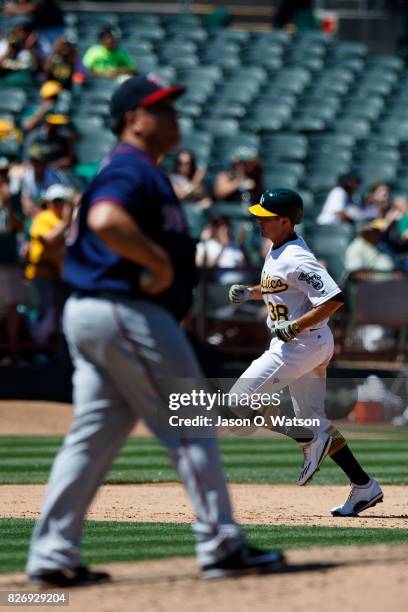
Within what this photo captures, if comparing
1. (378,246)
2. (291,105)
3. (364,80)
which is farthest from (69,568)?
(364,80)

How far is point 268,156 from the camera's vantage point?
1884 centimetres

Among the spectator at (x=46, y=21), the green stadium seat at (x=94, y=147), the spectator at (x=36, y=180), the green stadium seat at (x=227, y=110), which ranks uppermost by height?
the spectator at (x=46, y=21)

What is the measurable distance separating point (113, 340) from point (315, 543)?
216 centimetres

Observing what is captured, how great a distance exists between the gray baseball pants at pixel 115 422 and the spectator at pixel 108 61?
14854 millimetres

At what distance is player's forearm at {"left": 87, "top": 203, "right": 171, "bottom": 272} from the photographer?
4.53 meters

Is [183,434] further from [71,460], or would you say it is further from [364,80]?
[364,80]

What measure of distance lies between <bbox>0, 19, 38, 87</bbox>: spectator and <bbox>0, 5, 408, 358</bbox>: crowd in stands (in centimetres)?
1

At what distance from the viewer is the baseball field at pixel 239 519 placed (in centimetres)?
455

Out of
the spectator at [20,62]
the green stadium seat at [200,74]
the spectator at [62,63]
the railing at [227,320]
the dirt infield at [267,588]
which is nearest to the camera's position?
the dirt infield at [267,588]

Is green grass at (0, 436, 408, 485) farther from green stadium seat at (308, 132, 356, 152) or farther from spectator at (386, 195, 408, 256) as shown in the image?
green stadium seat at (308, 132, 356, 152)

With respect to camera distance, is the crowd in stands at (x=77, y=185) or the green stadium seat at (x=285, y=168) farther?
the green stadium seat at (x=285, y=168)

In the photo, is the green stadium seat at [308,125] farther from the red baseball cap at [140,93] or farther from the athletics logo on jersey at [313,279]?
the red baseball cap at [140,93]

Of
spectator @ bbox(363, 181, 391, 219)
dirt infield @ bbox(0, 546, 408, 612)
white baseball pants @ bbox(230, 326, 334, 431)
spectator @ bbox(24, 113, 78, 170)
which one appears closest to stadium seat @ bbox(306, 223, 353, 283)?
spectator @ bbox(363, 181, 391, 219)

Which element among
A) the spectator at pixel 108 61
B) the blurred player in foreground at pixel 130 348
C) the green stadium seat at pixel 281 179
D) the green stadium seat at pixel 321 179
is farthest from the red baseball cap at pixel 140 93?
the spectator at pixel 108 61
